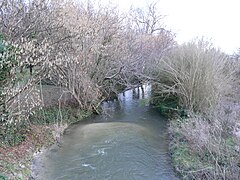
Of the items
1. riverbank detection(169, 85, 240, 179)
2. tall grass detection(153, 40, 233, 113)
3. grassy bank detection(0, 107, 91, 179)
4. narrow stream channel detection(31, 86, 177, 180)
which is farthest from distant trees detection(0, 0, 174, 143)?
riverbank detection(169, 85, 240, 179)

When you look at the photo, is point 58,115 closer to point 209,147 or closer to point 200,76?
point 200,76

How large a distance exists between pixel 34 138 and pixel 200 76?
28.9ft

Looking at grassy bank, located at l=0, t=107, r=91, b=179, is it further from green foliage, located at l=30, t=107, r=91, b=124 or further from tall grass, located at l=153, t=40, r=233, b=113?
tall grass, located at l=153, t=40, r=233, b=113

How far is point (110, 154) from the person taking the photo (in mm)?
10383

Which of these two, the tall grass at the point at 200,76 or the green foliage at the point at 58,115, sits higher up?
the tall grass at the point at 200,76

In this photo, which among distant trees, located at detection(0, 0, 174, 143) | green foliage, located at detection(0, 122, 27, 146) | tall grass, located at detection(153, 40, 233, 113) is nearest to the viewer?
distant trees, located at detection(0, 0, 174, 143)

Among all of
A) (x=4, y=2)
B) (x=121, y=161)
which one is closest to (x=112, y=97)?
(x=121, y=161)

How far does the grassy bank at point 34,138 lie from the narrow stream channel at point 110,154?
0.43m

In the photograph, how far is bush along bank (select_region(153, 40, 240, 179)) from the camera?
8.73 meters

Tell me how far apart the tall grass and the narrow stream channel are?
2.08m

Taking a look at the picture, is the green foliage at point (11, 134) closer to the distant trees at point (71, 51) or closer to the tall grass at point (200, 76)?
the distant trees at point (71, 51)

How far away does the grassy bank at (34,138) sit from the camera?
27.2 ft

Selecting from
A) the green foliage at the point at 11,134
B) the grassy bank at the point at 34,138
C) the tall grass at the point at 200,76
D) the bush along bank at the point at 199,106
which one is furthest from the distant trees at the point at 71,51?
the tall grass at the point at 200,76

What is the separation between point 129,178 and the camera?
8.64 m
